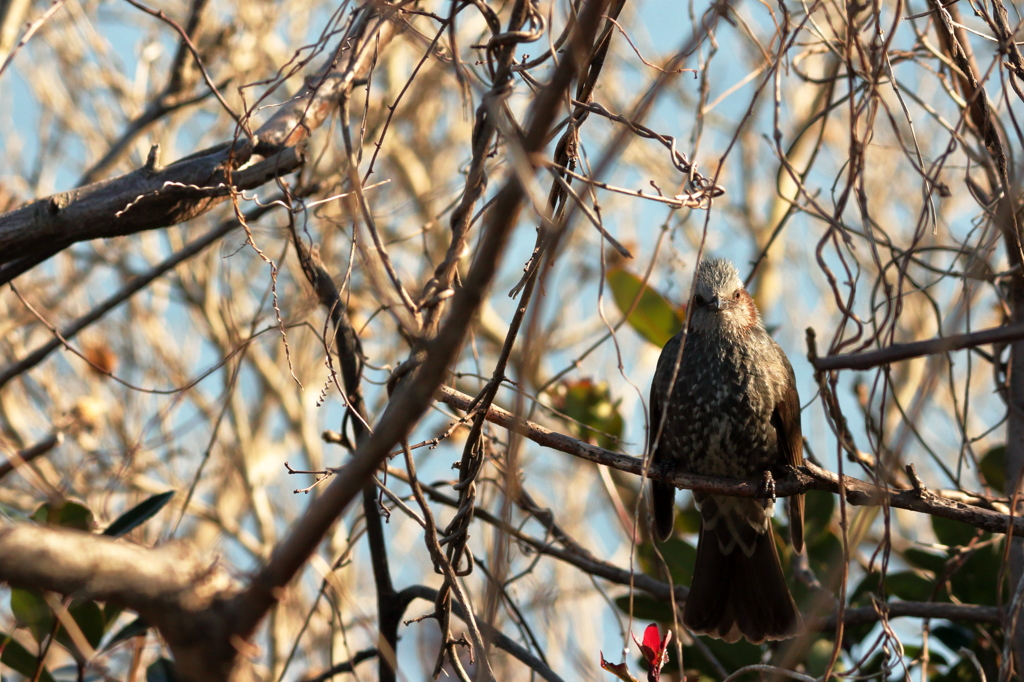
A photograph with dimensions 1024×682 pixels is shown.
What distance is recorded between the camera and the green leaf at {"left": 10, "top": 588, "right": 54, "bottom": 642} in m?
2.51

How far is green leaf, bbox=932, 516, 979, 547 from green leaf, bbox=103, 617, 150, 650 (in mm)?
2705

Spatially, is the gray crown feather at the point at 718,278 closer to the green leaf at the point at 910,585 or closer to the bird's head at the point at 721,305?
the bird's head at the point at 721,305

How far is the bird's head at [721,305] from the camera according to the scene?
3.68m

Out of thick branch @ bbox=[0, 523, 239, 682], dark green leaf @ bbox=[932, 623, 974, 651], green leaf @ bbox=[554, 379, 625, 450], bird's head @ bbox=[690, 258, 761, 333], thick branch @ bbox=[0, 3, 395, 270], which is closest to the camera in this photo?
thick branch @ bbox=[0, 523, 239, 682]

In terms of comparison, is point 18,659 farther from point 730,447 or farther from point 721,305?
point 721,305

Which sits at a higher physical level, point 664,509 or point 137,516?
point 664,509

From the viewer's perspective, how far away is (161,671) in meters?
2.70

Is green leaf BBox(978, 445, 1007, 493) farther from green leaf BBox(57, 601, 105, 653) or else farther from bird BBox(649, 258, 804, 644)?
green leaf BBox(57, 601, 105, 653)

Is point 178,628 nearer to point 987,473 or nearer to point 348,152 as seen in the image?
point 348,152

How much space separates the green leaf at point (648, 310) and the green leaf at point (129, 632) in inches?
87.9

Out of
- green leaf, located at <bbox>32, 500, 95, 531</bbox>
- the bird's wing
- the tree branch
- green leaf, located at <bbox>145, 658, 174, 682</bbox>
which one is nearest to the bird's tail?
the bird's wing

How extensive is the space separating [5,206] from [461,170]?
2524 mm

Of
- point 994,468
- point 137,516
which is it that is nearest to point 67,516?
point 137,516

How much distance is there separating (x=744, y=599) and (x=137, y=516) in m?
2.15
